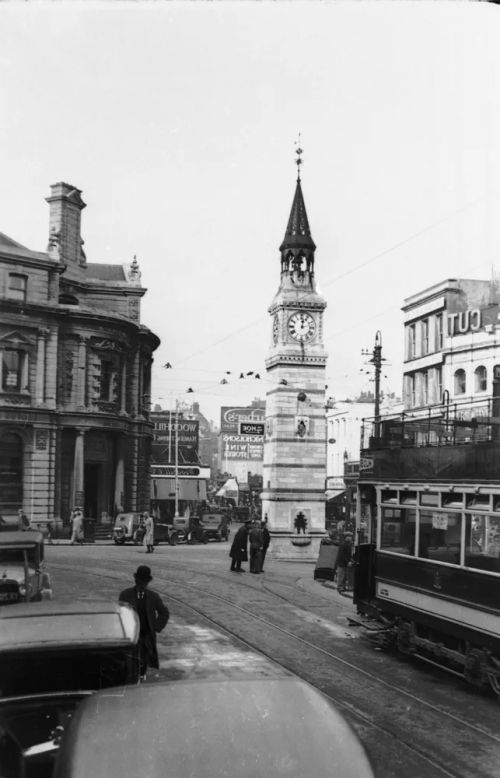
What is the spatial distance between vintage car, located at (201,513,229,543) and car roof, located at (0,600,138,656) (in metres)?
36.4

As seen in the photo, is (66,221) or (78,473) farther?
(78,473)

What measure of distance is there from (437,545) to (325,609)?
22.6 feet

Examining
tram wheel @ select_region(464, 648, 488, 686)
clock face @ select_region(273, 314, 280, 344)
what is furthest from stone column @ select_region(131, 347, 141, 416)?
tram wheel @ select_region(464, 648, 488, 686)

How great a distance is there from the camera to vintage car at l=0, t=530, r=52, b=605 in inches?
519

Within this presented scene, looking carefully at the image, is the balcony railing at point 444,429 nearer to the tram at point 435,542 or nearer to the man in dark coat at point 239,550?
the tram at point 435,542

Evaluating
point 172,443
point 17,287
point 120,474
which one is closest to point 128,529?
point 120,474

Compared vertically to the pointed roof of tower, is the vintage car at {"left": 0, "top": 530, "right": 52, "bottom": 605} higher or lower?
lower

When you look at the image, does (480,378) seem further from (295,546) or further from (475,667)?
(475,667)

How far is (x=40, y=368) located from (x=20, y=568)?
18933 mm

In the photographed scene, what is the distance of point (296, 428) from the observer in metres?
39.0

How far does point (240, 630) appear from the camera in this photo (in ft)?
51.7

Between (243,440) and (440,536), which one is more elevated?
(243,440)

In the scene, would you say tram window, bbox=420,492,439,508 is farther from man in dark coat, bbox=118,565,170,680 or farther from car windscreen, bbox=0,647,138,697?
car windscreen, bbox=0,647,138,697

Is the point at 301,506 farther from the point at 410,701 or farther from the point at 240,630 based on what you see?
the point at 410,701
